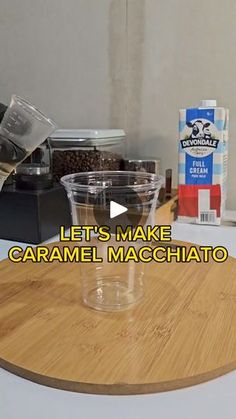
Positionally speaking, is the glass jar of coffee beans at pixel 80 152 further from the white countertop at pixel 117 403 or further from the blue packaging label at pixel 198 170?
the white countertop at pixel 117 403

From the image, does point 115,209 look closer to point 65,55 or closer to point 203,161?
point 203,161

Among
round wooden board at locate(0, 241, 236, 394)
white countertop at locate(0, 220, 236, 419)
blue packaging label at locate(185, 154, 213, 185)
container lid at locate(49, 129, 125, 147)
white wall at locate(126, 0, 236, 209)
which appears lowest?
white countertop at locate(0, 220, 236, 419)

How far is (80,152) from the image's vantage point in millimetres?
853

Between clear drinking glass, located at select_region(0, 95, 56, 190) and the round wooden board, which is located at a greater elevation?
clear drinking glass, located at select_region(0, 95, 56, 190)

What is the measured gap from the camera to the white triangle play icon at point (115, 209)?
53cm

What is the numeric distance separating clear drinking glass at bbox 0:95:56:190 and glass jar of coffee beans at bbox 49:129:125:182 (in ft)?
1.27

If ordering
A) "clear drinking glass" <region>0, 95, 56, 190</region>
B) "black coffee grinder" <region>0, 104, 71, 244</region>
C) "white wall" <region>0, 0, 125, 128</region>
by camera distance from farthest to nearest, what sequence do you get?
"white wall" <region>0, 0, 125, 128</region>
"black coffee grinder" <region>0, 104, 71, 244</region>
"clear drinking glass" <region>0, 95, 56, 190</region>

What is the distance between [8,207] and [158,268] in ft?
0.94

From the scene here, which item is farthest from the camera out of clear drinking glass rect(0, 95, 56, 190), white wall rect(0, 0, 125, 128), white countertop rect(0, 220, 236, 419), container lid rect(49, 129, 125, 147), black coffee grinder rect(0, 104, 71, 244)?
white wall rect(0, 0, 125, 128)

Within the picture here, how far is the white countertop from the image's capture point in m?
0.31

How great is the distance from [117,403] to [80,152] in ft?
1.96

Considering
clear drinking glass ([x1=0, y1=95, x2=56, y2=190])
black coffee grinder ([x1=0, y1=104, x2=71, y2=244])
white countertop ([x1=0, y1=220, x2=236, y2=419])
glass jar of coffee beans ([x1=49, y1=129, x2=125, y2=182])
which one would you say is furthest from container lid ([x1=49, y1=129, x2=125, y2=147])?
white countertop ([x1=0, y1=220, x2=236, y2=419])

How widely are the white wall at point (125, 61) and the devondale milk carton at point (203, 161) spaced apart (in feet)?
0.52

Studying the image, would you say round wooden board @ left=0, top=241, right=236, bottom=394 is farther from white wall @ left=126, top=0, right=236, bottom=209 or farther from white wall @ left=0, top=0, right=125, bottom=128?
white wall @ left=0, top=0, right=125, bottom=128
